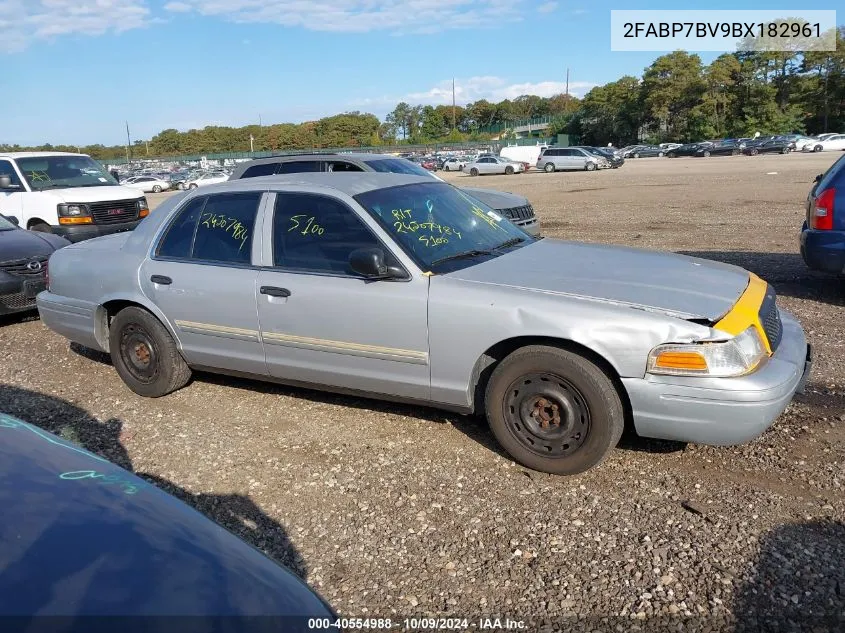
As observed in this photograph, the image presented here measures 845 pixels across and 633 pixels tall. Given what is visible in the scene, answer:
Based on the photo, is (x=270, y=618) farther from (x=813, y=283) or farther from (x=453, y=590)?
(x=813, y=283)

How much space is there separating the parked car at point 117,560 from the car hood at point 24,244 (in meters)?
6.27

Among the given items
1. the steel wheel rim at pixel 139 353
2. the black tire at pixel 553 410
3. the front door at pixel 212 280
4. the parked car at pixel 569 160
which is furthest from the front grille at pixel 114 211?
the parked car at pixel 569 160

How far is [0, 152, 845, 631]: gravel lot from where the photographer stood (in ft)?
9.08

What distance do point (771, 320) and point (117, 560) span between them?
3512mm

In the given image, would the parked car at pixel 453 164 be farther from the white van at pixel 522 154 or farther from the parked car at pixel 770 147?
the parked car at pixel 770 147

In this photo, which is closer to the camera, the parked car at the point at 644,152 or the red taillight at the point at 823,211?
the red taillight at the point at 823,211

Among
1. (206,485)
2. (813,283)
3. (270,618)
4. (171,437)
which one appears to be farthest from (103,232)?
(270,618)

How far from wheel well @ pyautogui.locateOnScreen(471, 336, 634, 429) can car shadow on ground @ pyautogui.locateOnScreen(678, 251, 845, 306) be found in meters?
4.52

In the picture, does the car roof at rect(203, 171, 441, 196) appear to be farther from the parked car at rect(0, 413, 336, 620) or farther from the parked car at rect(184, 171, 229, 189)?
the parked car at rect(184, 171, 229, 189)

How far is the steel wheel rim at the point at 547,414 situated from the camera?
356 cm

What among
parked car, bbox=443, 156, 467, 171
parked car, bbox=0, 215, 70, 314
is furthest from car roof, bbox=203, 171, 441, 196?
parked car, bbox=443, 156, 467, 171

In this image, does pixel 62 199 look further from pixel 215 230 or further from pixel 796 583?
pixel 796 583

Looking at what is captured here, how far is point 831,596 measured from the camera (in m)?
2.68

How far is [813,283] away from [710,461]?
490cm
